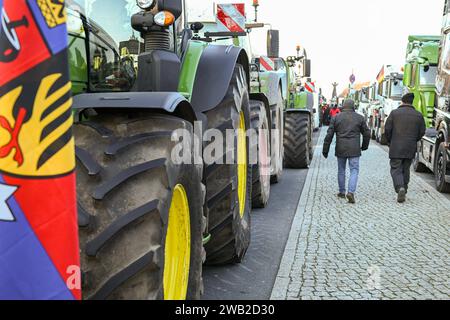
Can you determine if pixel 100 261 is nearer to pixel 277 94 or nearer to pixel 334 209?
pixel 334 209

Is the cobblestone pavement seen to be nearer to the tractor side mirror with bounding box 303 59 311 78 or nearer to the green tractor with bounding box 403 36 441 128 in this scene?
the green tractor with bounding box 403 36 441 128

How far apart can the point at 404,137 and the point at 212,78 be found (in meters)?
5.22

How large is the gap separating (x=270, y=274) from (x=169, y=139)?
240cm

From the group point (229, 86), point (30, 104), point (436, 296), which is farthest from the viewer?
point (229, 86)

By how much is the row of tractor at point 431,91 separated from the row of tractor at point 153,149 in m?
5.09

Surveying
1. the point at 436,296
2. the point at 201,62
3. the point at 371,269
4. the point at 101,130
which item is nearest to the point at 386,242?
the point at 371,269

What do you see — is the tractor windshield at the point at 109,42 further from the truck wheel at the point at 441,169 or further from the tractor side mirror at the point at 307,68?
the tractor side mirror at the point at 307,68

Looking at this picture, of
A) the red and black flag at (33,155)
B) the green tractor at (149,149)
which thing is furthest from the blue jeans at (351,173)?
the red and black flag at (33,155)

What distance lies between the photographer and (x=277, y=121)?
8.98m

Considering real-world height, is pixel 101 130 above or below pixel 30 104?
below

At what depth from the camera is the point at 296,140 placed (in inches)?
436

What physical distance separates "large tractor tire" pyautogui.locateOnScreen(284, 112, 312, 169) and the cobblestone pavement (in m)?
2.01

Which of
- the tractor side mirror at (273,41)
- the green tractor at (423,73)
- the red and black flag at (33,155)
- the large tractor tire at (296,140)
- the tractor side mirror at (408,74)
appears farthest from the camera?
the tractor side mirror at (408,74)

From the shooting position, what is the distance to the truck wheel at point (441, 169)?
906 centimetres
